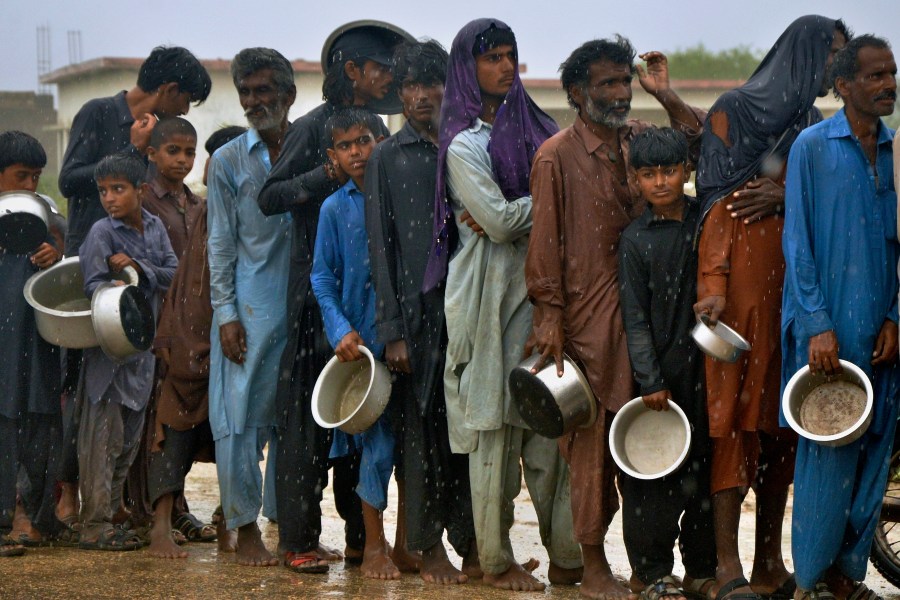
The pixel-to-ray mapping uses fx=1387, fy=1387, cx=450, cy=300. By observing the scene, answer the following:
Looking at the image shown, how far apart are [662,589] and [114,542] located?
303cm

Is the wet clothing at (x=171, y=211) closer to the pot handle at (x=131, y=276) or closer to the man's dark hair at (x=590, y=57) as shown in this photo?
the pot handle at (x=131, y=276)

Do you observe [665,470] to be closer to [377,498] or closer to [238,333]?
[377,498]

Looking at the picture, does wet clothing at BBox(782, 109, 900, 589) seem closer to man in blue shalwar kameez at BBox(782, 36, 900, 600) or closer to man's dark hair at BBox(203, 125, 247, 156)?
man in blue shalwar kameez at BBox(782, 36, 900, 600)

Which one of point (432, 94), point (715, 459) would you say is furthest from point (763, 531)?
point (432, 94)

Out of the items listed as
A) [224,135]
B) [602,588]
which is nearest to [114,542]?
[224,135]

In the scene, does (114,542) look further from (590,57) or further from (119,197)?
(590,57)

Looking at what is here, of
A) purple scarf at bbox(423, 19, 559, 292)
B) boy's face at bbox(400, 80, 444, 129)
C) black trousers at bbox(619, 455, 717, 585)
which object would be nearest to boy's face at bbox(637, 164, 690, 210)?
purple scarf at bbox(423, 19, 559, 292)

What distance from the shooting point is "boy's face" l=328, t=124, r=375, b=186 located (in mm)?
6535

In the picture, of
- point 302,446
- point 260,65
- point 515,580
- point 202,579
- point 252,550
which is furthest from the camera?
point 260,65

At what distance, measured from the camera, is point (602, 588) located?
575cm

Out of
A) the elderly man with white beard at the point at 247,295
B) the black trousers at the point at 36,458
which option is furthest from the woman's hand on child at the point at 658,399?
the black trousers at the point at 36,458

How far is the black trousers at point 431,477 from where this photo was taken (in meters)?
6.25

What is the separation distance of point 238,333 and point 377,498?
3.71 ft

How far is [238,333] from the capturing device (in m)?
6.84
